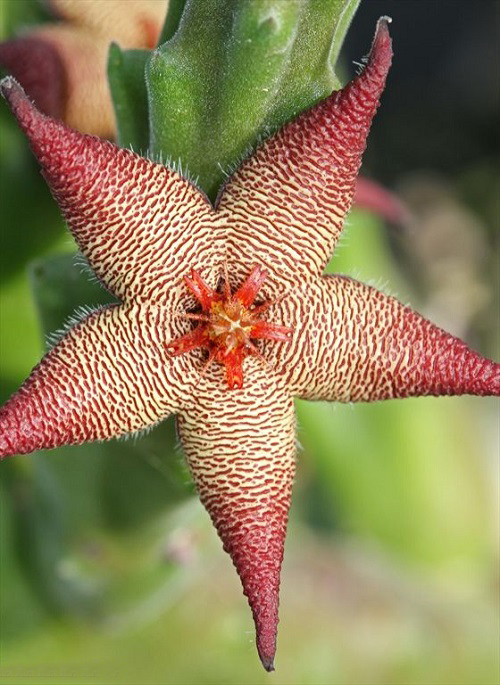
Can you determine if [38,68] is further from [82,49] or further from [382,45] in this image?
[382,45]

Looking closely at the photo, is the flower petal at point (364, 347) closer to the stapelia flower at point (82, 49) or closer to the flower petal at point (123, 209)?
the flower petal at point (123, 209)

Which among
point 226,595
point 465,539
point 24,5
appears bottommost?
point 226,595

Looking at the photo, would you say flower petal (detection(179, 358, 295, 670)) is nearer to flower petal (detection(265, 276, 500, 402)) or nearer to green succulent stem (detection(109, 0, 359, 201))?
A: flower petal (detection(265, 276, 500, 402))

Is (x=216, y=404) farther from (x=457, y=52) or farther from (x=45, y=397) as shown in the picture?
(x=457, y=52)

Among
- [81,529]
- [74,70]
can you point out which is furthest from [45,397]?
[81,529]

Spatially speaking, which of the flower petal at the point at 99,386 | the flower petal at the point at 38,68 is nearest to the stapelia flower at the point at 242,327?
the flower petal at the point at 99,386
